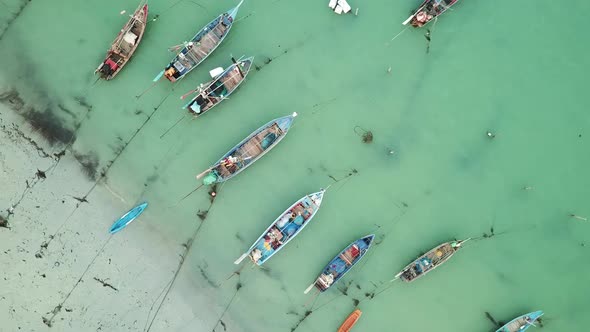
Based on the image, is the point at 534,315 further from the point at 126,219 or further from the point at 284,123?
the point at 126,219

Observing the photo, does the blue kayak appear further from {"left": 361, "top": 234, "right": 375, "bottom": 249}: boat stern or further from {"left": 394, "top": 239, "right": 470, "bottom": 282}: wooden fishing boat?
{"left": 394, "top": 239, "right": 470, "bottom": 282}: wooden fishing boat

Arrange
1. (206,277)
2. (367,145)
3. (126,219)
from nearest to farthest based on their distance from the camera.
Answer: (126,219), (206,277), (367,145)

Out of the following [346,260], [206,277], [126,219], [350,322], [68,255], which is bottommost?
[350,322]

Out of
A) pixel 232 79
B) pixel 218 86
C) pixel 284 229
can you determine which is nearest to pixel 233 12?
pixel 232 79

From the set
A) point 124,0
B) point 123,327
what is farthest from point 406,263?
point 124,0

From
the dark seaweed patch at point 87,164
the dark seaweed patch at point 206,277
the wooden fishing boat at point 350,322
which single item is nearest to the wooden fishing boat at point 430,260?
the wooden fishing boat at point 350,322

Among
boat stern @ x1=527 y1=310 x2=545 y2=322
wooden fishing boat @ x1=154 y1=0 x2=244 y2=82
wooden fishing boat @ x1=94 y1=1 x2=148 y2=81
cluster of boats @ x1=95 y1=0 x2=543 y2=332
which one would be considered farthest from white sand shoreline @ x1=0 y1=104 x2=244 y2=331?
boat stern @ x1=527 y1=310 x2=545 y2=322

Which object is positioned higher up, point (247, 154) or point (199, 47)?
point (199, 47)
